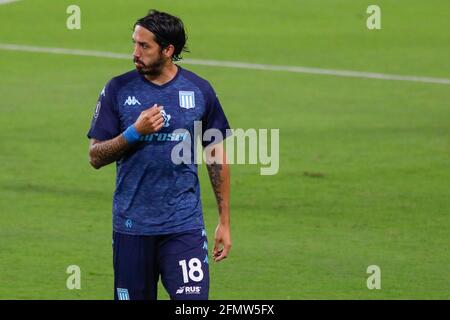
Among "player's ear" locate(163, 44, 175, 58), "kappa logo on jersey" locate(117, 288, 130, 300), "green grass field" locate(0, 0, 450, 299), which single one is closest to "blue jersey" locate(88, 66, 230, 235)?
"player's ear" locate(163, 44, 175, 58)

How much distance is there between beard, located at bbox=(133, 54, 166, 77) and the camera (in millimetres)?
9195

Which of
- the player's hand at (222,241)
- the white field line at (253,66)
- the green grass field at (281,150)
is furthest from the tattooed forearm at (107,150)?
the white field line at (253,66)

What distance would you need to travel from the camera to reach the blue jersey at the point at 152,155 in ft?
30.1

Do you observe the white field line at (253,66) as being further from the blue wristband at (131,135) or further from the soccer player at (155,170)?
the blue wristband at (131,135)

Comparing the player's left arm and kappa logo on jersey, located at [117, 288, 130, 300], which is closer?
kappa logo on jersey, located at [117, 288, 130, 300]

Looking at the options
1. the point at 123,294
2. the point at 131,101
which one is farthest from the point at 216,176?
the point at 123,294

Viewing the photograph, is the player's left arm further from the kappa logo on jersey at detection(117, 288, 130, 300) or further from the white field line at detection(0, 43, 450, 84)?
the white field line at detection(0, 43, 450, 84)

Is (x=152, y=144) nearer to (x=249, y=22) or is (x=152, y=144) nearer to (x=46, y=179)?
(x=46, y=179)

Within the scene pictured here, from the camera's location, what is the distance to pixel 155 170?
9.21m

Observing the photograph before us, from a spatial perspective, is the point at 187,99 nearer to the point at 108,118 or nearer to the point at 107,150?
the point at 108,118

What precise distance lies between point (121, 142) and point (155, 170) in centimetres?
33
